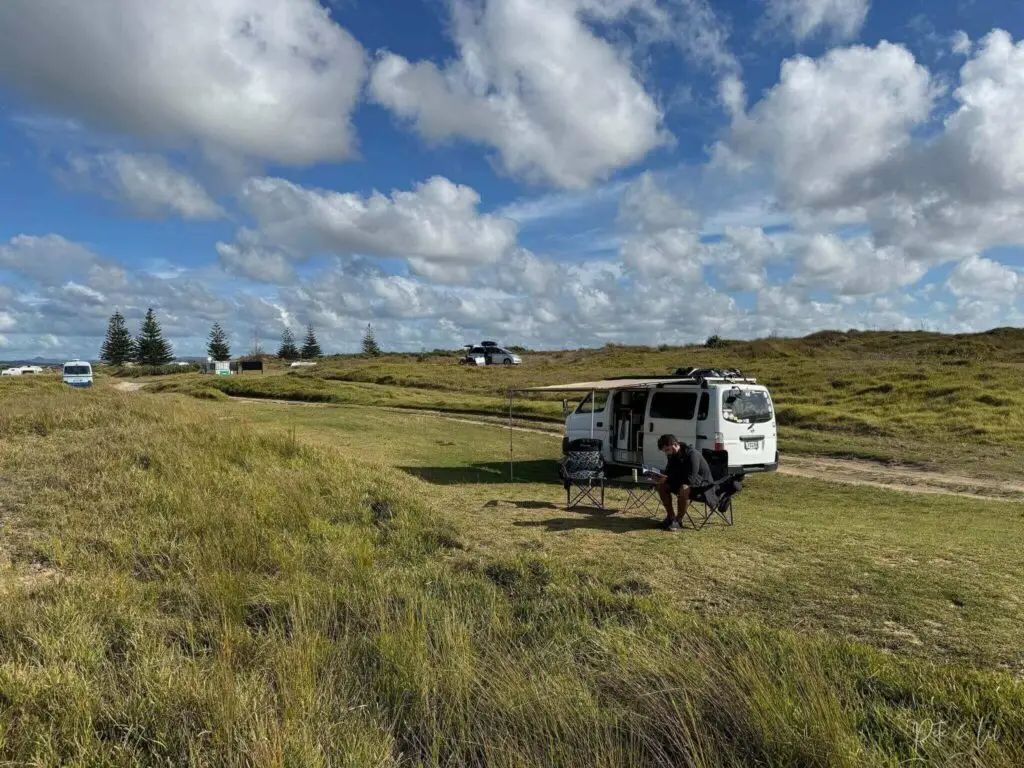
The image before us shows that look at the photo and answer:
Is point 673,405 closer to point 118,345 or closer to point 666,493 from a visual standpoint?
point 666,493

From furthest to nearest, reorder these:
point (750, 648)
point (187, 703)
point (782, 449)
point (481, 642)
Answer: point (782, 449) → point (481, 642) → point (750, 648) → point (187, 703)

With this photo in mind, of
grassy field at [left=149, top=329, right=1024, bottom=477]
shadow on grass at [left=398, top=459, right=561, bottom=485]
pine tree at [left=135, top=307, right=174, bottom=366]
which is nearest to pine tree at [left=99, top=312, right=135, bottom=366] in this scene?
pine tree at [left=135, top=307, right=174, bottom=366]

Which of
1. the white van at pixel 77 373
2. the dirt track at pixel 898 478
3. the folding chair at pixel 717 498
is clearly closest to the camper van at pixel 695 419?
the folding chair at pixel 717 498

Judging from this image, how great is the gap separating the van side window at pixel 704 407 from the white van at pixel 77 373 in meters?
34.9

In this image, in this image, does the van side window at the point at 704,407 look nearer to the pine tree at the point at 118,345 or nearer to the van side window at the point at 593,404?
the van side window at the point at 593,404

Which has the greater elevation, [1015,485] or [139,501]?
[139,501]

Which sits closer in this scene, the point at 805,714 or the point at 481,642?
the point at 805,714

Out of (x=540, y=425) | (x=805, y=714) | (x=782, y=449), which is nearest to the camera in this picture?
(x=805, y=714)

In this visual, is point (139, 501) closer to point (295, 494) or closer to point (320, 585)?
point (295, 494)

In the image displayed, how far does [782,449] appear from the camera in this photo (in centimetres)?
1805

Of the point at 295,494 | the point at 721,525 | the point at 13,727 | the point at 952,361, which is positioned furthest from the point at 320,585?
the point at 952,361

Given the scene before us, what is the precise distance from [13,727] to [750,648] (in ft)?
13.2

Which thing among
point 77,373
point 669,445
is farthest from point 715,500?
point 77,373

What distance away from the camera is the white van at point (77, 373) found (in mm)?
35062
